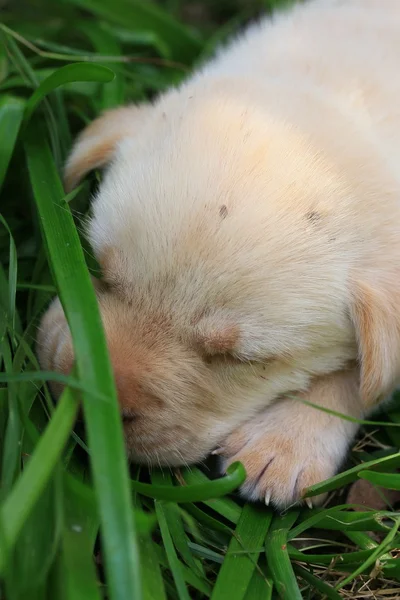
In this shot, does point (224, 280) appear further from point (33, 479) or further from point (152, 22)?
point (152, 22)

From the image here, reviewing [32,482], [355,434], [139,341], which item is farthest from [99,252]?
[355,434]

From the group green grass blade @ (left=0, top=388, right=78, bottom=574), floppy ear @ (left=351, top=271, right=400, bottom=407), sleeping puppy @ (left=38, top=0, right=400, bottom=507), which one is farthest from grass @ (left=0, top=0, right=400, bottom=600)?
floppy ear @ (left=351, top=271, right=400, bottom=407)

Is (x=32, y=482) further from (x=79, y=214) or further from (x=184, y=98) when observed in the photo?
(x=184, y=98)

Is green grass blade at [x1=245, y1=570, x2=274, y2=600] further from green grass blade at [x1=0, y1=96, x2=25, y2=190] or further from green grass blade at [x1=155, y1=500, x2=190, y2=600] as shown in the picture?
green grass blade at [x1=0, y1=96, x2=25, y2=190]

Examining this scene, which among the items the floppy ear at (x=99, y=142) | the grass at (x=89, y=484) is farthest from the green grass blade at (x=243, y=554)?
the floppy ear at (x=99, y=142)

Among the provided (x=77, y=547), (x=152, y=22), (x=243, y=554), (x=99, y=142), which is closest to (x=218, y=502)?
(x=243, y=554)
